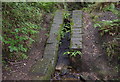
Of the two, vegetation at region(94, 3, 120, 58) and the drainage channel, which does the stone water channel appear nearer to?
the drainage channel

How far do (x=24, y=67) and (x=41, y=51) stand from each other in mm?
1051

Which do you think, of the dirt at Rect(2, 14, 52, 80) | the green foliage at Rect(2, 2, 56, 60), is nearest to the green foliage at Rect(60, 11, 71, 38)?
the dirt at Rect(2, 14, 52, 80)

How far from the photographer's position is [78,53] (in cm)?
550

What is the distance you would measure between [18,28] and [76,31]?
2349 mm

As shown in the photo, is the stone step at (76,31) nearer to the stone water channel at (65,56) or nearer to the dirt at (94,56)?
the stone water channel at (65,56)

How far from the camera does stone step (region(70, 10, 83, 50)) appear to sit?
19.2ft

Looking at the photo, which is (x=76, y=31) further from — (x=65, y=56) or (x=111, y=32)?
(x=111, y=32)

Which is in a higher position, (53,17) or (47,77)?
(53,17)

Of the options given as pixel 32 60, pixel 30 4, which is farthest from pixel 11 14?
pixel 32 60

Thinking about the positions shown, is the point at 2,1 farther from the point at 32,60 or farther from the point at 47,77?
the point at 47,77

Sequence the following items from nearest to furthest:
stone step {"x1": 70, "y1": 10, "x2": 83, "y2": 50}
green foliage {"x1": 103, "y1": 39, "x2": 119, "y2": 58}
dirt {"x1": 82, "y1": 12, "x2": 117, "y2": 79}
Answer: dirt {"x1": 82, "y1": 12, "x2": 117, "y2": 79} → green foliage {"x1": 103, "y1": 39, "x2": 119, "y2": 58} → stone step {"x1": 70, "y1": 10, "x2": 83, "y2": 50}

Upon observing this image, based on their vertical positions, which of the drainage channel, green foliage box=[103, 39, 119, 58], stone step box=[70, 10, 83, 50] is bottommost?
the drainage channel

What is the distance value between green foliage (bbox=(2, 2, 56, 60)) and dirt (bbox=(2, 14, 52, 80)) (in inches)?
8.4

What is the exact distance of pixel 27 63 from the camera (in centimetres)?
539
